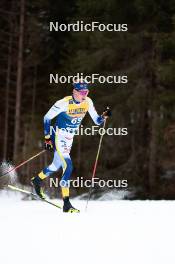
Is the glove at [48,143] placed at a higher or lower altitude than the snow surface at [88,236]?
higher

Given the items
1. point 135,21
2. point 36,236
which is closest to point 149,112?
point 135,21

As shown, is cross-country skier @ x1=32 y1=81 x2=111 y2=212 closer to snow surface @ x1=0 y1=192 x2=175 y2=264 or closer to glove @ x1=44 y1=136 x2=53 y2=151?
glove @ x1=44 y1=136 x2=53 y2=151

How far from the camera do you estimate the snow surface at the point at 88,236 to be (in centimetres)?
506

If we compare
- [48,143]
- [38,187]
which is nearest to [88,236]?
[48,143]

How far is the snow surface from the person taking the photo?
5062mm

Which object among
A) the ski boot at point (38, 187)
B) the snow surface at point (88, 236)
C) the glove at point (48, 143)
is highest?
the glove at point (48, 143)

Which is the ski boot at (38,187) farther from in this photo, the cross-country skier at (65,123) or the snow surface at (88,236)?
the cross-country skier at (65,123)

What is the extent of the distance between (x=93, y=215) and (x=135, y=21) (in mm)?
14639

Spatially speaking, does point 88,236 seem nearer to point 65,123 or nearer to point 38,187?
point 65,123

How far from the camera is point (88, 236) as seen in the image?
625 cm

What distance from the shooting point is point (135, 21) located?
21656 millimetres

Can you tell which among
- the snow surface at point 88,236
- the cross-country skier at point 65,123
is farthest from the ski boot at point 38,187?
the cross-country skier at point 65,123

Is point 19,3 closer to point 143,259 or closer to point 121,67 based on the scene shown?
point 121,67

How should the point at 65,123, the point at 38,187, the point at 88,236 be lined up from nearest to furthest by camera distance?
the point at 88,236, the point at 65,123, the point at 38,187
